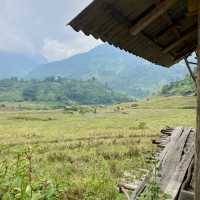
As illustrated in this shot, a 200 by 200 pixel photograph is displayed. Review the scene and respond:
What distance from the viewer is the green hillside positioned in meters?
157

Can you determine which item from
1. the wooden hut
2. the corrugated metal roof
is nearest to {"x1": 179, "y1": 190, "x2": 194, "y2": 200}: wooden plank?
the wooden hut

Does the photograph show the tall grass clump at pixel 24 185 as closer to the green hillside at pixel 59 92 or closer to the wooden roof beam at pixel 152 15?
the wooden roof beam at pixel 152 15

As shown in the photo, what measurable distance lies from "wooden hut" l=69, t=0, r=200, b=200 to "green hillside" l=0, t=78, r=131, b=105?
143 m

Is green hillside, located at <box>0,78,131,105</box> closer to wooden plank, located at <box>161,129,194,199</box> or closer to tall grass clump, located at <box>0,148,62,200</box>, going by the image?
wooden plank, located at <box>161,129,194,199</box>

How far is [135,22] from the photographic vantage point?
463 centimetres

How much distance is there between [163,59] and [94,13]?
3.58 m

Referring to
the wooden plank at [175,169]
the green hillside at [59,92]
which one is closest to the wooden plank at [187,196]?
the wooden plank at [175,169]

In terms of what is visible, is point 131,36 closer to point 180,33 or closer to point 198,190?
point 180,33

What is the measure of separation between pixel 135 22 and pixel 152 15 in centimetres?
22

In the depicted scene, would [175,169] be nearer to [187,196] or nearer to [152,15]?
[187,196]

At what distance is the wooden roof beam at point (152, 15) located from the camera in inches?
169

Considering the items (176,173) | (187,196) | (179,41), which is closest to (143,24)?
(179,41)

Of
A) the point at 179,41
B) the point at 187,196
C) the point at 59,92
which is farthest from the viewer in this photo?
the point at 59,92

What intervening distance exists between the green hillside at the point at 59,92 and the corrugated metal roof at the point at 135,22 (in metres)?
143
